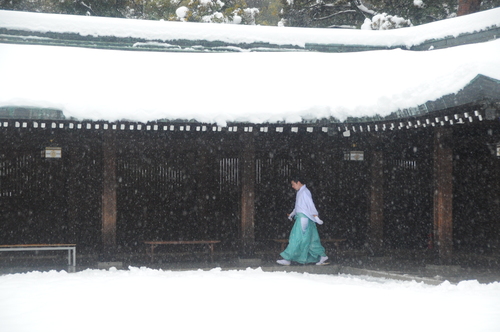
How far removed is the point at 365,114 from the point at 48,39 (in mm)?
7045

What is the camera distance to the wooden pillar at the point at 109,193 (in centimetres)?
1032

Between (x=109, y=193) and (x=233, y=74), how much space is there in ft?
11.4

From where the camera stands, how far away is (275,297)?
768 cm

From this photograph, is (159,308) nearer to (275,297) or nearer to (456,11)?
(275,297)

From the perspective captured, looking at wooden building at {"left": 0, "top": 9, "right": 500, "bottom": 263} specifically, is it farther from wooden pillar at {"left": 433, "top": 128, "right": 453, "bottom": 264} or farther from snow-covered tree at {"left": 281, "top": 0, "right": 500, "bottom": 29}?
snow-covered tree at {"left": 281, "top": 0, "right": 500, "bottom": 29}

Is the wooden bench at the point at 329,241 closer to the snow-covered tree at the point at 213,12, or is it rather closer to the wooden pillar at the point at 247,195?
the wooden pillar at the point at 247,195

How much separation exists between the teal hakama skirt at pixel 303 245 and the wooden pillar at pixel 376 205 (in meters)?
1.85

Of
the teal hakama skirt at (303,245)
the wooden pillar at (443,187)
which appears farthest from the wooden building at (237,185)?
the teal hakama skirt at (303,245)

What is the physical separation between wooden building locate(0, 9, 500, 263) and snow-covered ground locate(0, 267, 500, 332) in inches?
76.6

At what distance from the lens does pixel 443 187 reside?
9938mm

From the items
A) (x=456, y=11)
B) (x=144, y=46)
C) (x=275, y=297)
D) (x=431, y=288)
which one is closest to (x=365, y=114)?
(x=431, y=288)

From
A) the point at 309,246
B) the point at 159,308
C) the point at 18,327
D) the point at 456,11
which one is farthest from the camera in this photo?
the point at 456,11

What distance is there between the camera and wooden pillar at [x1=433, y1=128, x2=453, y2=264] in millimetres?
9828

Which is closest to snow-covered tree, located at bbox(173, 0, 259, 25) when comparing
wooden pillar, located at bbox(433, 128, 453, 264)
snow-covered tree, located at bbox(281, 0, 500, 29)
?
snow-covered tree, located at bbox(281, 0, 500, 29)
